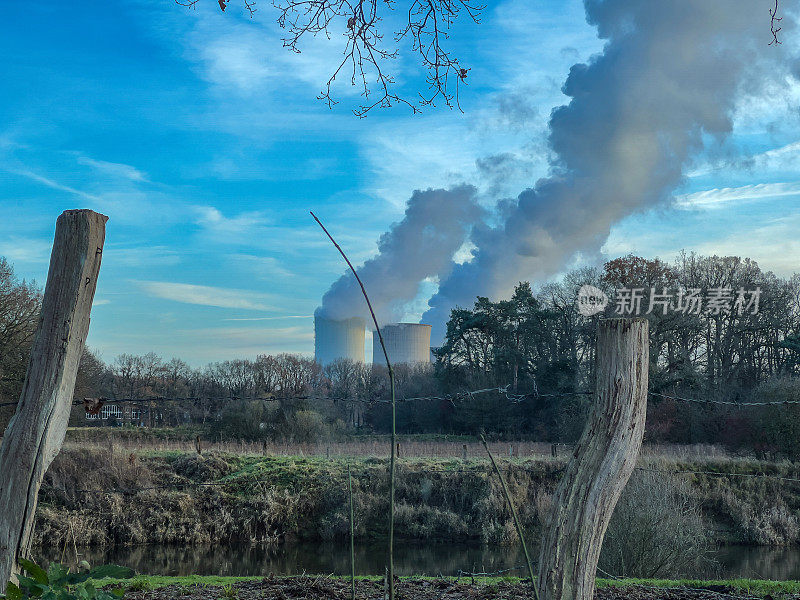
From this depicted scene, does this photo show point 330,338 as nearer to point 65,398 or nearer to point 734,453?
point 734,453

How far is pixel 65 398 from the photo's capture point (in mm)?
2996

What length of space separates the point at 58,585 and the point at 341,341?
5191 centimetres

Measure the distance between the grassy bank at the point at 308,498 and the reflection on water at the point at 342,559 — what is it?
520mm

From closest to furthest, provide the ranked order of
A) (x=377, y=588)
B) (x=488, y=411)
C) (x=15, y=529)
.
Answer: (x=15, y=529), (x=377, y=588), (x=488, y=411)

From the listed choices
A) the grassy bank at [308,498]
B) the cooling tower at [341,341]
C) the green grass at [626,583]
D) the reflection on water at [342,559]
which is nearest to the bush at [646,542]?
the reflection on water at [342,559]

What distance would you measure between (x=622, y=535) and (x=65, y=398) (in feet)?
24.1

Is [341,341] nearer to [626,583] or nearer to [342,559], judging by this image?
[342,559]

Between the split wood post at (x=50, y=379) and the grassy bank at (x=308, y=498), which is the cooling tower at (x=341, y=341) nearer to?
the grassy bank at (x=308, y=498)

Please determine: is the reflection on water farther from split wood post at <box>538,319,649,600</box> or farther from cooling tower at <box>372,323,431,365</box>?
cooling tower at <box>372,323,431,365</box>

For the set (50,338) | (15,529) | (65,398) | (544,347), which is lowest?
(15,529)

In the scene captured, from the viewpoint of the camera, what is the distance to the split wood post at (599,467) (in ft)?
9.32

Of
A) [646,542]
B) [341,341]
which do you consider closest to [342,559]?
[646,542]

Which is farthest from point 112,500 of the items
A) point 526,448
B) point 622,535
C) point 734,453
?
point 734,453

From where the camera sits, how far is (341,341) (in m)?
54.1
